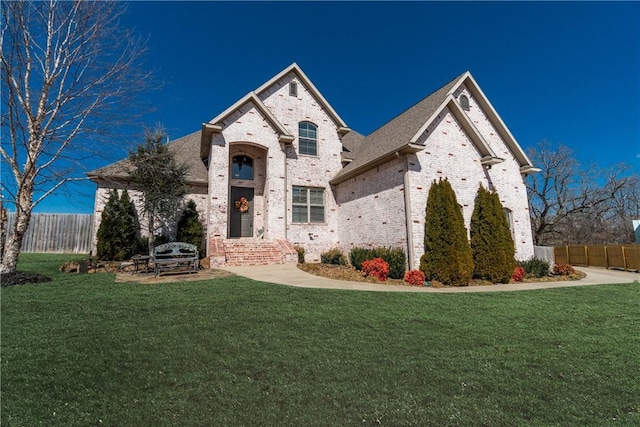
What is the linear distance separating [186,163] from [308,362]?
13682 millimetres

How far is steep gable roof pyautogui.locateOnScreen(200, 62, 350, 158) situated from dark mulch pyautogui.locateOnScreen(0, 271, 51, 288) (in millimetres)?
8138

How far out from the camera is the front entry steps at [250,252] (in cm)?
1176

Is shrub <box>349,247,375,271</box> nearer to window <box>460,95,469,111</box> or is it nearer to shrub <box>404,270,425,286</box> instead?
shrub <box>404,270,425,286</box>

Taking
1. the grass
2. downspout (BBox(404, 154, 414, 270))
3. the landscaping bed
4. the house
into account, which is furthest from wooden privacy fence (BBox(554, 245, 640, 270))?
downspout (BBox(404, 154, 414, 270))

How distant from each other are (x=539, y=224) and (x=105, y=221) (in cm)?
2973

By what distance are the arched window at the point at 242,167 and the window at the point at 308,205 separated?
8.82 feet

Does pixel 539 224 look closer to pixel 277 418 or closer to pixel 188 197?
pixel 188 197

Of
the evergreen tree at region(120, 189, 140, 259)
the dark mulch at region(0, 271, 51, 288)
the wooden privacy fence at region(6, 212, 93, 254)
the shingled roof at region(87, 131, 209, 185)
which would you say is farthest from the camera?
the wooden privacy fence at region(6, 212, 93, 254)

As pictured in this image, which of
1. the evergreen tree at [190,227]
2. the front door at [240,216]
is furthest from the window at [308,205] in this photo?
the evergreen tree at [190,227]

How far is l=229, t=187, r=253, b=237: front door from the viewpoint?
15.2 m

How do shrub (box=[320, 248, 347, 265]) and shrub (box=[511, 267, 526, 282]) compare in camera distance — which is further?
shrub (box=[320, 248, 347, 265])

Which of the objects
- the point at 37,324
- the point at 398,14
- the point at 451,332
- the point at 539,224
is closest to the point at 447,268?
the point at 451,332

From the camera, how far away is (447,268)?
9.50m

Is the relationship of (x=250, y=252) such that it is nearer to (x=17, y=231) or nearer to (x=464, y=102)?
(x=17, y=231)
